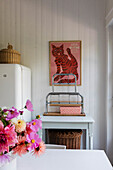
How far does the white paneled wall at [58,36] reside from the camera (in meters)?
2.78

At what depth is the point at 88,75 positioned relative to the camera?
9.15 ft

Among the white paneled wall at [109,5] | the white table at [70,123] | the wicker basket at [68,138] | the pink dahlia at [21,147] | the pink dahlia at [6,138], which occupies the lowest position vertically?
the wicker basket at [68,138]

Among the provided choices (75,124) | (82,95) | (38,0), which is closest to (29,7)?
(38,0)

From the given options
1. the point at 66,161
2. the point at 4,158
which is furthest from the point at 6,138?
the point at 66,161

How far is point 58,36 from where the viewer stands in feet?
9.25

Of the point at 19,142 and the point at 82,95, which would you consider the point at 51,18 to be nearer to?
the point at 82,95

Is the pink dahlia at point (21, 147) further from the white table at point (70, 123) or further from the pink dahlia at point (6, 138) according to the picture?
the white table at point (70, 123)

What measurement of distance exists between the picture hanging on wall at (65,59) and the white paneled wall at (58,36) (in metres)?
0.08

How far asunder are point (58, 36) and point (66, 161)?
7.04ft

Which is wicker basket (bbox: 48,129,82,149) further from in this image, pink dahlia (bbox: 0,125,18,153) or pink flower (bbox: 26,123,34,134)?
pink dahlia (bbox: 0,125,18,153)

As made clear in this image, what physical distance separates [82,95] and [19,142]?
2.12m

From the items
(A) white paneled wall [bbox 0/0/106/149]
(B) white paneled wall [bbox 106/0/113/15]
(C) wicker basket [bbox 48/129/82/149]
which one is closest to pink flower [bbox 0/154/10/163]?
(C) wicker basket [bbox 48/129/82/149]

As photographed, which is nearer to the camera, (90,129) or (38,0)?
(90,129)

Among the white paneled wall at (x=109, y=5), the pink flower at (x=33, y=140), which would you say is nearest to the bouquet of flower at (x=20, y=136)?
the pink flower at (x=33, y=140)
